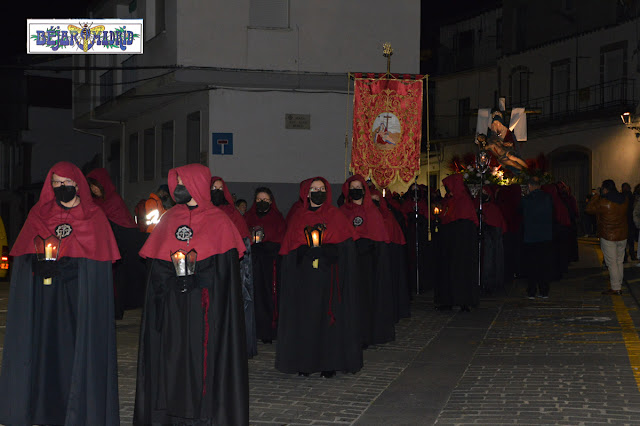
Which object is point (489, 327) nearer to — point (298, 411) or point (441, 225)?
point (441, 225)

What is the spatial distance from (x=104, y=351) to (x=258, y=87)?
49.7 ft

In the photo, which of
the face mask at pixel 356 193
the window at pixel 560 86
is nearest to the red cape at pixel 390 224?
the face mask at pixel 356 193

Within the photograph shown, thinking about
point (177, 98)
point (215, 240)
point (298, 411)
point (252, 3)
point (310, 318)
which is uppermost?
point (252, 3)

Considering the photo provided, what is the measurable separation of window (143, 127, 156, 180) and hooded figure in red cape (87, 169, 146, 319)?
1247 centimetres

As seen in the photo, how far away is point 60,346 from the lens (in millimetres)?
6930

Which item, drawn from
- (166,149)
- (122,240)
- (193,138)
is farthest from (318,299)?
(166,149)

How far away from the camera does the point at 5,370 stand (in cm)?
691

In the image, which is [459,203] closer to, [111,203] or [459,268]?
[459,268]

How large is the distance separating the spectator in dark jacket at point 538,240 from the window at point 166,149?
1143 cm

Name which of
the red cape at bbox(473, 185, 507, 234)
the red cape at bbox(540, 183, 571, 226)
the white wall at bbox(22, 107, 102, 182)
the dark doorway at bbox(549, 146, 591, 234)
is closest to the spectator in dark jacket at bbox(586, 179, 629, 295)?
the red cape at bbox(473, 185, 507, 234)

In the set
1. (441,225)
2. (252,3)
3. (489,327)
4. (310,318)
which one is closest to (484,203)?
(441,225)

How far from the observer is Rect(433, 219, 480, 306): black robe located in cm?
1428

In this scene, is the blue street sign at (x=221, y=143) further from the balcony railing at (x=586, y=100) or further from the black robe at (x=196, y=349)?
the balcony railing at (x=586, y=100)

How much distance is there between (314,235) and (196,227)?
2711 millimetres
